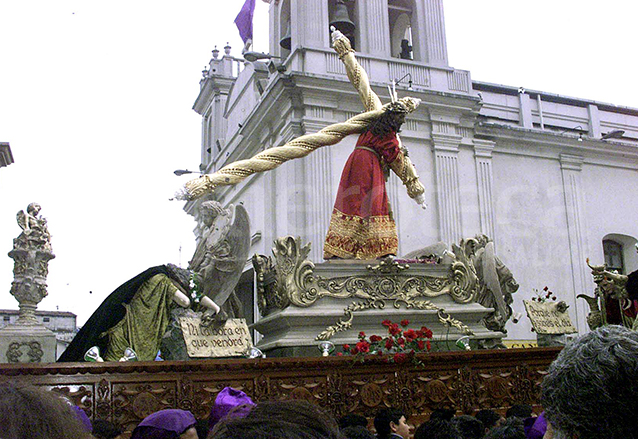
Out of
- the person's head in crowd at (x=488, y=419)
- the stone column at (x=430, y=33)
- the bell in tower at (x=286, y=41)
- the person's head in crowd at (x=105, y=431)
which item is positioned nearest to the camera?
the person's head in crowd at (x=105, y=431)

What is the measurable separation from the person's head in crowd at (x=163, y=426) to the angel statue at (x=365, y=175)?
6.11 meters

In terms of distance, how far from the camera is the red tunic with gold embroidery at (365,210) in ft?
32.8

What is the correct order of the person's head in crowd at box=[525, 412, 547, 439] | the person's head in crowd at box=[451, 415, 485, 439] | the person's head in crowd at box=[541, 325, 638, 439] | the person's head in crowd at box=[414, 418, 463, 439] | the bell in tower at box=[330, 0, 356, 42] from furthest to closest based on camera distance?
the bell in tower at box=[330, 0, 356, 42] → the person's head in crowd at box=[451, 415, 485, 439] → the person's head in crowd at box=[414, 418, 463, 439] → the person's head in crowd at box=[525, 412, 547, 439] → the person's head in crowd at box=[541, 325, 638, 439]

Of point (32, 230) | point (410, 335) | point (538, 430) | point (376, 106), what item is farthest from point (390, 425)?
point (376, 106)

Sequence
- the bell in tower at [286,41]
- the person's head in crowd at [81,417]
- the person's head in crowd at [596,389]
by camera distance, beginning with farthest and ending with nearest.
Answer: the bell in tower at [286,41]
the person's head in crowd at [596,389]
the person's head in crowd at [81,417]

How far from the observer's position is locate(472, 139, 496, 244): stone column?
57.6 ft

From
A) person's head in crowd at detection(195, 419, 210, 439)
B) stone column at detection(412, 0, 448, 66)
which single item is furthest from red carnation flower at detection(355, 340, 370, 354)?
stone column at detection(412, 0, 448, 66)

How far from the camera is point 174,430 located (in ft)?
11.8

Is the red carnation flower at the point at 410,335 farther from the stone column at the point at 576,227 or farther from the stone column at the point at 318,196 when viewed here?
the stone column at the point at 576,227

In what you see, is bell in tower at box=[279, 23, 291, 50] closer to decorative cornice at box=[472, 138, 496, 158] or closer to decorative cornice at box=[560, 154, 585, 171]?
decorative cornice at box=[472, 138, 496, 158]

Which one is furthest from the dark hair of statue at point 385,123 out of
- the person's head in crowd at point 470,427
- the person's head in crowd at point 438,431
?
the person's head in crowd at point 438,431

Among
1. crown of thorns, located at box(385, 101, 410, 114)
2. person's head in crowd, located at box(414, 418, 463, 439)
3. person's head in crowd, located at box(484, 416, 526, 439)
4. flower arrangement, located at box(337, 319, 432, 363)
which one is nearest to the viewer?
person's head in crowd, located at box(484, 416, 526, 439)

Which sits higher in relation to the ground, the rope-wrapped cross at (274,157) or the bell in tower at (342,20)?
the bell in tower at (342,20)

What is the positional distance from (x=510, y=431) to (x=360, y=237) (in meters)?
6.60
